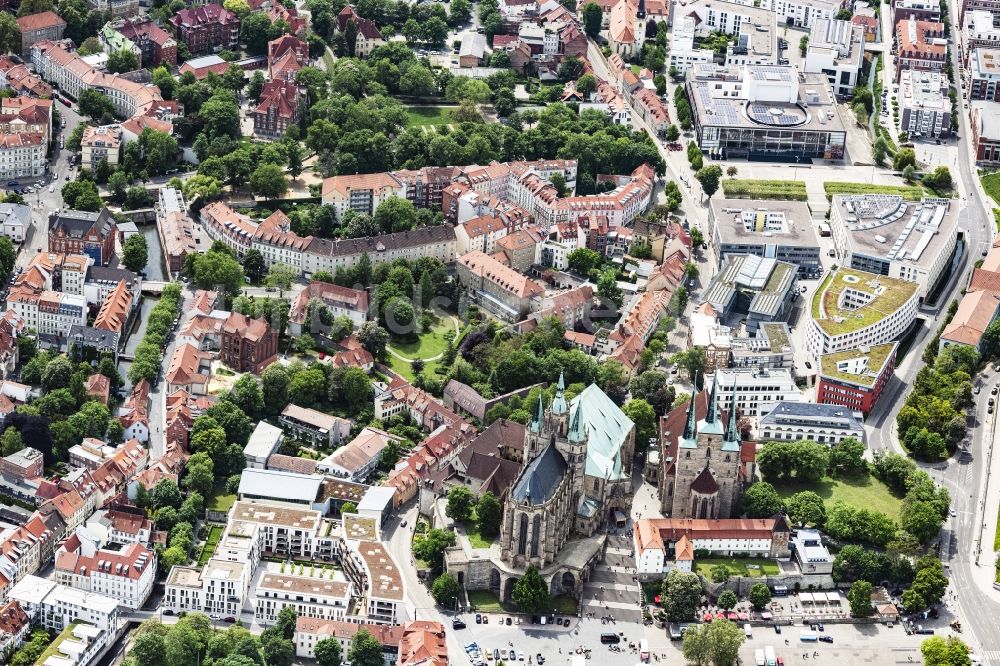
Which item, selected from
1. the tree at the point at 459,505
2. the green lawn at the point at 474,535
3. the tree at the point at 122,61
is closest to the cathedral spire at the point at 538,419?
the tree at the point at 459,505

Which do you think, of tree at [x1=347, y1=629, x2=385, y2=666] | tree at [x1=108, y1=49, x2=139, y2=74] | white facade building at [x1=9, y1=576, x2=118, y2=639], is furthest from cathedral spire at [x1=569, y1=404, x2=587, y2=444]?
tree at [x1=108, y1=49, x2=139, y2=74]

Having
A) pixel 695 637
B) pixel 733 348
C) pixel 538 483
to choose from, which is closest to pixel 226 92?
pixel 733 348

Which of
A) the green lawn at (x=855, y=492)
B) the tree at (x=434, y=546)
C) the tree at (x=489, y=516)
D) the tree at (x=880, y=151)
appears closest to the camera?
the tree at (x=434, y=546)

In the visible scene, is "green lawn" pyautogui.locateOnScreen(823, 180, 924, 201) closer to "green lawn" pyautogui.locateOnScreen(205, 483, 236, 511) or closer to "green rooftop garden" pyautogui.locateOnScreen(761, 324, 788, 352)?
"green rooftop garden" pyautogui.locateOnScreen(761, 324, 788, 352)

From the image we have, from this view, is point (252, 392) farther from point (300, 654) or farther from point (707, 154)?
point (707, 154)

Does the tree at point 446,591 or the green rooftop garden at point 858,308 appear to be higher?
the green rooftop garden at point 858,308

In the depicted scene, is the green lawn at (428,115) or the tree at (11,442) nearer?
the tree at (11,442)

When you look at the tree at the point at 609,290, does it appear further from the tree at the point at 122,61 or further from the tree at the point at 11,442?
the tree at the point at 122,61
